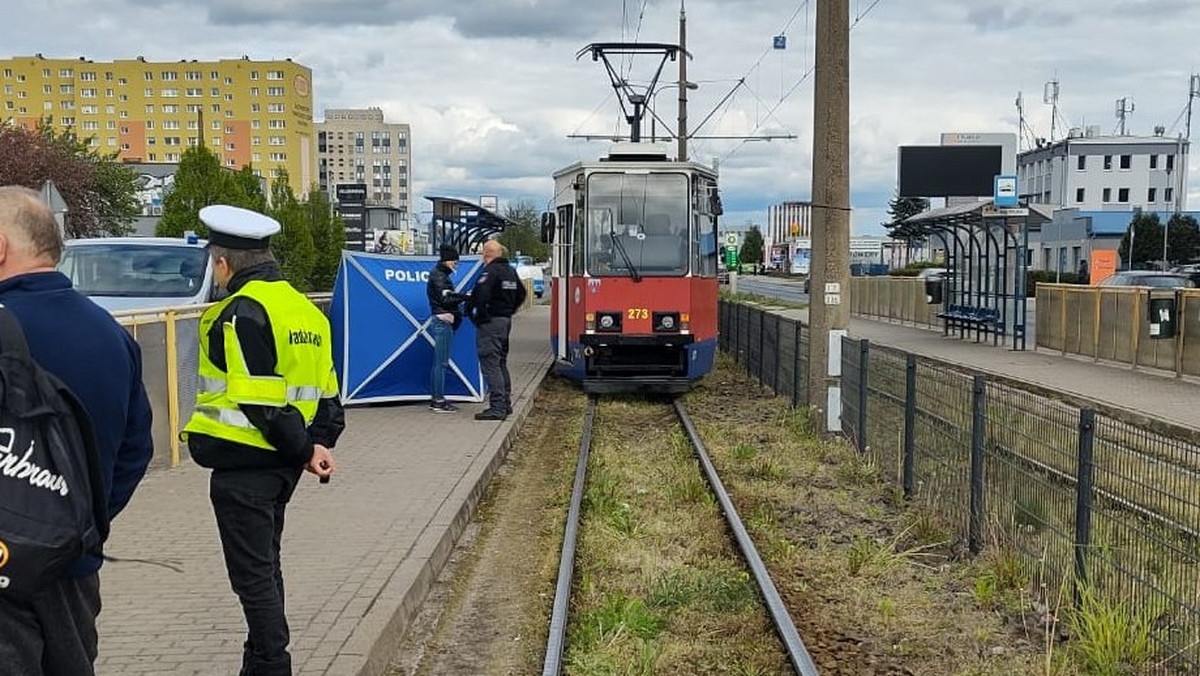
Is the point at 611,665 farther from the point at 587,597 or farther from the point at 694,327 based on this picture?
the point at 694,327

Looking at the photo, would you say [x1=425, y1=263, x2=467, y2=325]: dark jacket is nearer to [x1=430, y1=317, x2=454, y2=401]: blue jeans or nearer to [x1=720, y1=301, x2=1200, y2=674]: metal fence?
[x1=430, y1=317, x2=454, y2=401]: blue jeans

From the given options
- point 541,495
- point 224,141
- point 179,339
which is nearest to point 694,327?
point 541,495

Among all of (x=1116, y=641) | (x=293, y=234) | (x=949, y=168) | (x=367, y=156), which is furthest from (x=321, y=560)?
(x=367, y=156)

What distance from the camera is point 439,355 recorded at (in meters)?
13.2

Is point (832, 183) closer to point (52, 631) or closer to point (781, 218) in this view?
point (52, 631)

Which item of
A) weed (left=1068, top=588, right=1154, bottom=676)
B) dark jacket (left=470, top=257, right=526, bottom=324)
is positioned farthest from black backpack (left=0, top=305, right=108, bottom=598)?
dark jacket (left=470, top=257, right=526, bottom=324)

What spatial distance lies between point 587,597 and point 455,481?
9.24 feet

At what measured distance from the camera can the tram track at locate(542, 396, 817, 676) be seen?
5570mm

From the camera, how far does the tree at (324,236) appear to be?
5212cm

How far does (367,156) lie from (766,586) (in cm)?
16887

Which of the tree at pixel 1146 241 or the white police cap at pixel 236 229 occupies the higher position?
the tree at pixel 1146 241

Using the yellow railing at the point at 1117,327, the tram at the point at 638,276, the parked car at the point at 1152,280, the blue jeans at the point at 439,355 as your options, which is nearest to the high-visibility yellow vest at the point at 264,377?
the blue jeans at the point at 439,355

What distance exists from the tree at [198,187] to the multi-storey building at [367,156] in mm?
122812

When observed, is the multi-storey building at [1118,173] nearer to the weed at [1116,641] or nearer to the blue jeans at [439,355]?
the blue jeans at [439,355]
